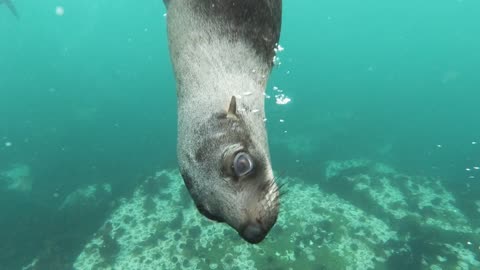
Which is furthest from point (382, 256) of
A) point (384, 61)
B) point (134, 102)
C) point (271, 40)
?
point (384, 61)

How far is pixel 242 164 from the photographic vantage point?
1405 millimetres

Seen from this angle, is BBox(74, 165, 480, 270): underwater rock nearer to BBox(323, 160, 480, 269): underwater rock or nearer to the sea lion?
BBox(323, 160, 480, 269): underwater rock

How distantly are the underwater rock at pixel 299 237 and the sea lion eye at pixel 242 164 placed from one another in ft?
30.6

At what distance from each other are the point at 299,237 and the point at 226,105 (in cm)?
1028

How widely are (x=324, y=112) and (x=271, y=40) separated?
74.2ft

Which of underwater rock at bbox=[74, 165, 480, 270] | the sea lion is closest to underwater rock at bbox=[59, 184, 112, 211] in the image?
underwater rock at bbox=[74, 165, 480, 270]

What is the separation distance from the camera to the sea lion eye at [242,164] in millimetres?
1384

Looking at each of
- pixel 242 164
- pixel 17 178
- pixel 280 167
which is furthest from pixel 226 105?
pixel 17 178

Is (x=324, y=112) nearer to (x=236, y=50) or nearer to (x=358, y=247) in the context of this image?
(x=358, y=247)

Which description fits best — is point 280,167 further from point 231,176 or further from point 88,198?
point 231,176

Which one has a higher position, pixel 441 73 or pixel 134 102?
pixel 441 73

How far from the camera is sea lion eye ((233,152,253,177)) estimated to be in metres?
1.38

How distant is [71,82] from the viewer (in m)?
35.3

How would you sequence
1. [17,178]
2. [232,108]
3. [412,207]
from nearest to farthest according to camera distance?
[232,108]
[412,207]
[17,178]
